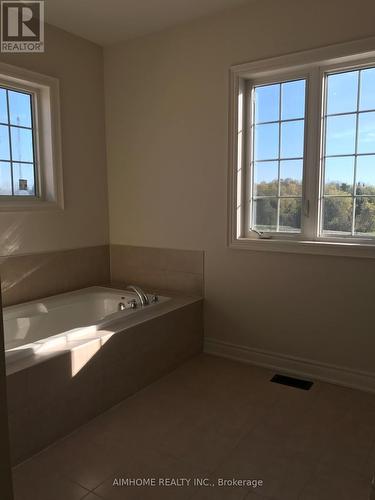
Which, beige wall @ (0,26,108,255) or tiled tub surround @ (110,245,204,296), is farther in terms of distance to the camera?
tiled tub surround @ (110,245,204,296)

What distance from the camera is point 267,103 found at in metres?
2.80

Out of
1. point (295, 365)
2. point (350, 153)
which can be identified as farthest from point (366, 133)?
point (295, 365)

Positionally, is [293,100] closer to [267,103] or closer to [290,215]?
[267,103]

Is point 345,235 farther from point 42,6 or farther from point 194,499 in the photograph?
point 42,6

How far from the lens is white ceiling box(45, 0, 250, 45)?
8.58 ft

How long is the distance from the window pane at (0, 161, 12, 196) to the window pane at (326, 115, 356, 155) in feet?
7.53

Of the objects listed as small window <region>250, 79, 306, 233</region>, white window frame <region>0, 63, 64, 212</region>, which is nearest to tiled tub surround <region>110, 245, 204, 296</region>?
small window <region>250, 79, 306, 233</region>

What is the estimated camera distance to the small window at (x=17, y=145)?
2.82m

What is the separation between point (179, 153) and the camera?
3.07 metres

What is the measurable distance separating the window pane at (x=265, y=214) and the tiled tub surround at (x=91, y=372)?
794 millimetres

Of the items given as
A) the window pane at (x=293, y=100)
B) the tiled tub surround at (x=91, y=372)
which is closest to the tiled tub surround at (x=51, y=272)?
the tiled tub surround at (x=91, y=372)

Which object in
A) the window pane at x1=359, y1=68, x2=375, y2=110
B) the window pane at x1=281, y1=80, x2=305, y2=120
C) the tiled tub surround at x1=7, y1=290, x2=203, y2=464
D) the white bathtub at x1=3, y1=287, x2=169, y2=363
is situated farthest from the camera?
the window pane at x1=281, y1=80, x2=305, y2=120

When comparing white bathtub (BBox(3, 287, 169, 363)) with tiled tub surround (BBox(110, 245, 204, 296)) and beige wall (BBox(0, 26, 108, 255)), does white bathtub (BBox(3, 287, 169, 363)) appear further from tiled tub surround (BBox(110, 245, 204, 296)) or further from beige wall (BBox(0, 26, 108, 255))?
beige wall (BBox(0, 26, 108, 255))

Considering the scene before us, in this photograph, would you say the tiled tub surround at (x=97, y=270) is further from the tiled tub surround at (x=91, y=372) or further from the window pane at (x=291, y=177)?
the window pane at (x=291, y=177)
